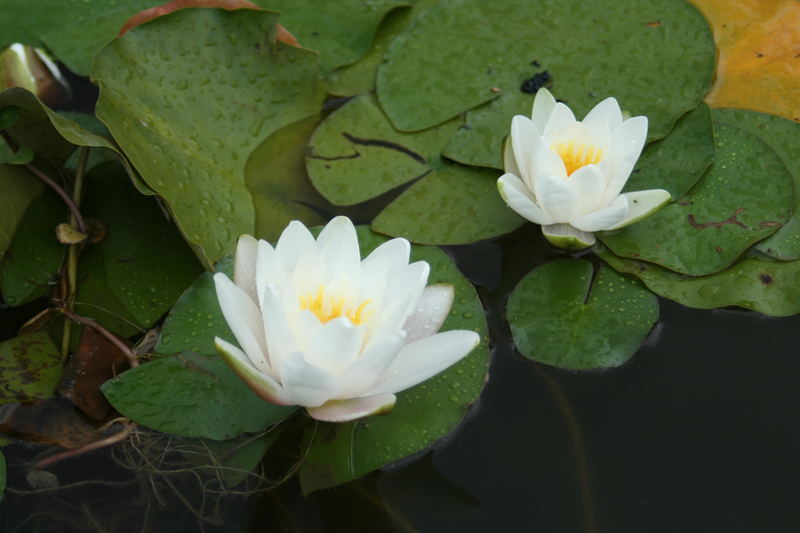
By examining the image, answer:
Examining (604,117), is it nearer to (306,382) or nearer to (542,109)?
(542,109)

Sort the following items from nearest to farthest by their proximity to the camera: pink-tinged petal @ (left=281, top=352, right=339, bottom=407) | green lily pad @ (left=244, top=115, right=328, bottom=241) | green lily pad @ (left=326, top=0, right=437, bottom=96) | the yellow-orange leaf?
pink-tinged petal @ (left=281, top=352, right=339, bottom=407) < green lily pad @ (left=244, top=115, right=328, bottom=241) < the yellow-orange leaf < green lily pad @ (left=326, top=0, right=437, bottom=96)

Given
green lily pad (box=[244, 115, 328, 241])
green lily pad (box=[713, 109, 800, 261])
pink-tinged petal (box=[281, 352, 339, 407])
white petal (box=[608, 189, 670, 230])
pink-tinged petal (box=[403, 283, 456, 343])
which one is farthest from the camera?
green lily pad (box=[244, 115, 328, 241])

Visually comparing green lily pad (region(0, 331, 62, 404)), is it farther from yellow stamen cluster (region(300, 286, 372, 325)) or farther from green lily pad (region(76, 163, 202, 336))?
yellow stamen cluster (region(300, 286, 372, 325))

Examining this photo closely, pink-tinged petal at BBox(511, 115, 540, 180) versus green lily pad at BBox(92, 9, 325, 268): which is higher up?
green lily pad at BBox(92, 9, 325, 268)

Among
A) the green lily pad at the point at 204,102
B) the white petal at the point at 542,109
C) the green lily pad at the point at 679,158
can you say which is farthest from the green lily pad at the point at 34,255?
the green lily pad at the point at 679,158

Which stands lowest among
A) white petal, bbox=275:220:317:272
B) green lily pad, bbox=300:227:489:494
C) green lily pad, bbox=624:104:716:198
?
green lily pad, bbox=300:227:489:494

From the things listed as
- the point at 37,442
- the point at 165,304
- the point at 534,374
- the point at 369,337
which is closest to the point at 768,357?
the point at 534,374

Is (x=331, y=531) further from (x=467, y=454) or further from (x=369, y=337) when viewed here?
(x=369, y=337)

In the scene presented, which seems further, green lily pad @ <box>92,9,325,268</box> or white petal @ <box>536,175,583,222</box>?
green lily pad @ <box>92,9,325,268</box>

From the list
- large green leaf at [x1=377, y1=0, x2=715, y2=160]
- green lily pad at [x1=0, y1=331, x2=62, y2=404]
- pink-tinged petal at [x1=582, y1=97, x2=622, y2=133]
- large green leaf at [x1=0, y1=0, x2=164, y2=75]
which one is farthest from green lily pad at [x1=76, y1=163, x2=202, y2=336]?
pink-tinged petal at [x1=582, y1=97, x2=622, y2=133]
